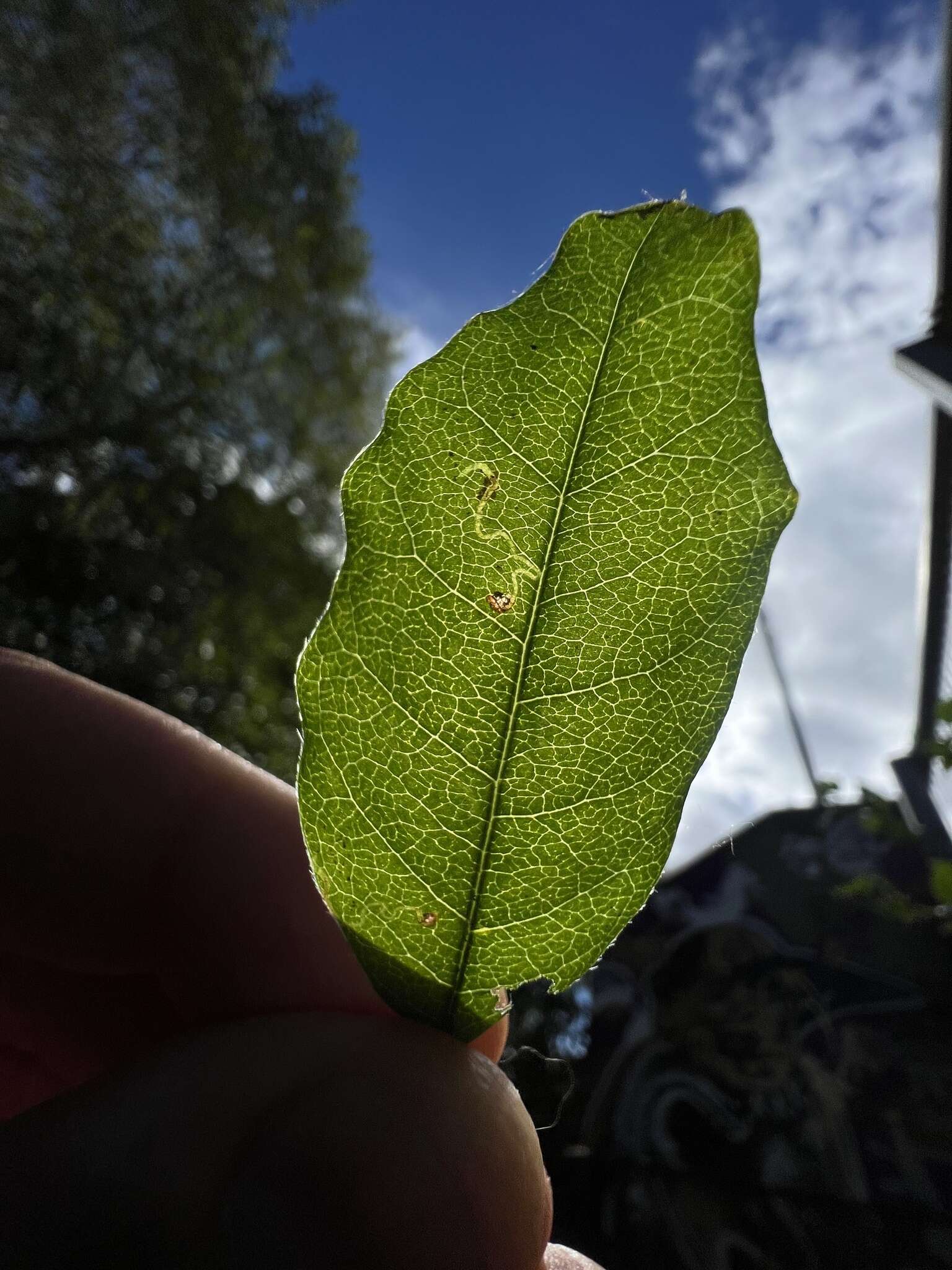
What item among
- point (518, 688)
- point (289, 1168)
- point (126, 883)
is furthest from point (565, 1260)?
point (518, 688)

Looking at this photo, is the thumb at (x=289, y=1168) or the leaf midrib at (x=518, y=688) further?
the thumb at (x=289, y=1168)

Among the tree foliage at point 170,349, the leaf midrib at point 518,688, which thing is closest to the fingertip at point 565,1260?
the leaf midrib at point 518,688

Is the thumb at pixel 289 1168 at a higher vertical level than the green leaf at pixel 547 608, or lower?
lower

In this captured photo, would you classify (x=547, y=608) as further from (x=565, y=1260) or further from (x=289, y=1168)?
(x=565, y=1260)

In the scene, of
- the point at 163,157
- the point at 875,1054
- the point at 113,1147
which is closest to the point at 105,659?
the point at 163,157

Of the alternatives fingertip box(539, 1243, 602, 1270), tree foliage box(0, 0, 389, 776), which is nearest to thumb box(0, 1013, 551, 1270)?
fingertip box(539, 1243, 602, 1270)

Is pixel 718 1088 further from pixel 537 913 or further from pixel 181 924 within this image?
pixel 537 913

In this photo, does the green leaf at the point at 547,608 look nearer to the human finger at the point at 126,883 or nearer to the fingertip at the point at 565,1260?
the human finger at the point at 126,883
